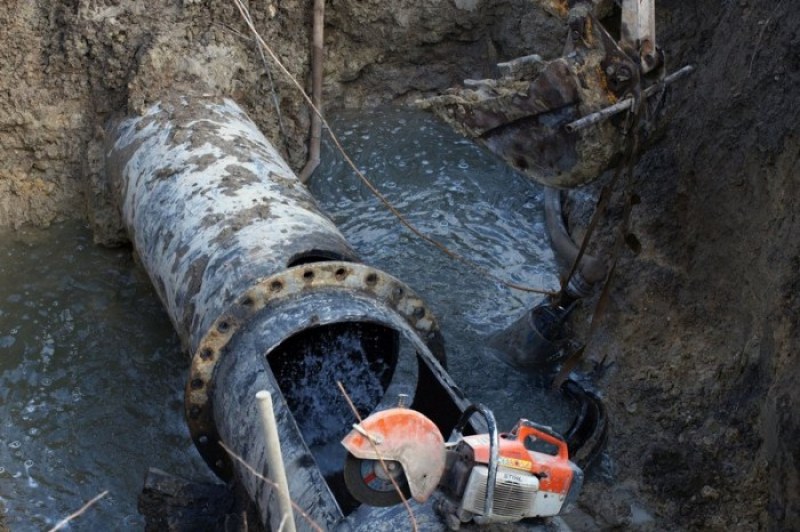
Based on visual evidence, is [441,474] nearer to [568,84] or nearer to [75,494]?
[568,84]

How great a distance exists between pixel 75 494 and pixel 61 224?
2.18 metres

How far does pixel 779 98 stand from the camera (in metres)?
4.58

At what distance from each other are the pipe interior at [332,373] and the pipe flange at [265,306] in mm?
497

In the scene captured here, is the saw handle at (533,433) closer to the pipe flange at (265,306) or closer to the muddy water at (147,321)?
the pipe flange at (265,306)

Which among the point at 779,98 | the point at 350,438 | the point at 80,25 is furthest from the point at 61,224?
the point at 779,98

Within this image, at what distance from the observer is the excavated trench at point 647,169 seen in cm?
422

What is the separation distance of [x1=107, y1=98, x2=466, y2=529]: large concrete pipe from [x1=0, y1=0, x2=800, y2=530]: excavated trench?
0.61 meters

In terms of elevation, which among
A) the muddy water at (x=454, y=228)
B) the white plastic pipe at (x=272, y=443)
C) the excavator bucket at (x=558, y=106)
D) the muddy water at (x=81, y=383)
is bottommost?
the muddy water at (x=81, y=383)

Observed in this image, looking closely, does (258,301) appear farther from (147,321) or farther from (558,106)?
(147,321)

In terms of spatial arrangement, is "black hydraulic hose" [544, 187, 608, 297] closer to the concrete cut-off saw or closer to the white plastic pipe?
the concrete cut-off saw

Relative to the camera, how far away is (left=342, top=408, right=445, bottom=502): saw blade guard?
297 centimetres

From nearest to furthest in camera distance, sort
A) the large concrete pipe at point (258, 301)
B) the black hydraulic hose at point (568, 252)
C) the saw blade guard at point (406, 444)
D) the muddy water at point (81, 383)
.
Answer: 1. the saw blade guard at point (406, 444)
2. the large concrete pipe at point (258, 301)
3. the muddy water at point (81, 383)
4. the black hydraulic hose at point (568, 252)

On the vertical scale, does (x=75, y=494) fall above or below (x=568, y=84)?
below

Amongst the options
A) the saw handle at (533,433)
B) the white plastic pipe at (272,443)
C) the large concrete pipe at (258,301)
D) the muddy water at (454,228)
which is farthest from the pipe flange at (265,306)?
the white plastic pipe at (272,443)
